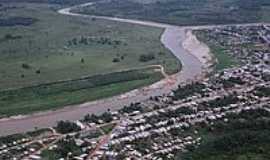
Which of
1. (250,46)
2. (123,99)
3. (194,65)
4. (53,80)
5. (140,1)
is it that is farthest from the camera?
(140,1)

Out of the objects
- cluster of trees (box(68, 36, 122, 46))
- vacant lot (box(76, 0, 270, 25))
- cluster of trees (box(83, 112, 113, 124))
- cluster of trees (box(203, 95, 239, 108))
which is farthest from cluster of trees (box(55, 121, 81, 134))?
vacant lot (box(76, 0, 270, 25))

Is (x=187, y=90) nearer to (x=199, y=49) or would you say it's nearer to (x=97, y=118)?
(x=97, y=118)

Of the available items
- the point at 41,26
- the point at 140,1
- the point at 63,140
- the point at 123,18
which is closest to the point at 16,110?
the point at 63,140

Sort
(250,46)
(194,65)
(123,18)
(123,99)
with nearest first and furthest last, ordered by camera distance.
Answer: (123,99) → (194,65) → (250,46) → (123,18)

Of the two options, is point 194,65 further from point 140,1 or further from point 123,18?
point 140,1

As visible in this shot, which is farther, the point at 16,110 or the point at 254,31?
the point at 254,31

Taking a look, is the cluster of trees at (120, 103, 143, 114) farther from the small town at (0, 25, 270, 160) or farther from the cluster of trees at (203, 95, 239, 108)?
the cluster of trees at (203, 95, 239, 108)
